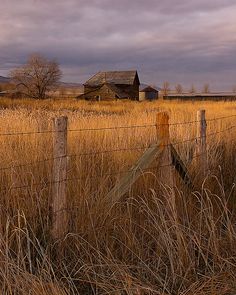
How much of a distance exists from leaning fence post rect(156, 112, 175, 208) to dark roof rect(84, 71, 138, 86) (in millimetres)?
61640

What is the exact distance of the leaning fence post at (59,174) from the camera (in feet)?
11.8

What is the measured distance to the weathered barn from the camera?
62.7 m

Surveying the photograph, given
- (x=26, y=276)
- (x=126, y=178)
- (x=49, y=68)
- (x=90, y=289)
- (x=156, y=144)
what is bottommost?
(x=90, y=289)

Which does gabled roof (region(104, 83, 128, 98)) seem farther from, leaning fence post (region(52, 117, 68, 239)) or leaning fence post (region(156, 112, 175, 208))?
leaning fence post (region(52, 117, 68, 239))

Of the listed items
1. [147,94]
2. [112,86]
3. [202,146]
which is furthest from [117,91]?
[202,146]

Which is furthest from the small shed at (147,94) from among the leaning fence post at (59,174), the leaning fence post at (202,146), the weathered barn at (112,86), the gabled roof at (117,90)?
the leaning fence post at (59,174)

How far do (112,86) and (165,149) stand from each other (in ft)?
196

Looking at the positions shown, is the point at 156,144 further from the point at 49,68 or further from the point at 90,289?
the point at 49,68

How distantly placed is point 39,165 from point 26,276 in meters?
2.31

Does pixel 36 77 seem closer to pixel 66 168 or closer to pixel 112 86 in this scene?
pixel 112 86

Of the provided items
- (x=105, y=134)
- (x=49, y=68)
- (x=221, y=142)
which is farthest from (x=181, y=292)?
(x=49, y=68)

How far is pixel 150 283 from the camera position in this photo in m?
3.21

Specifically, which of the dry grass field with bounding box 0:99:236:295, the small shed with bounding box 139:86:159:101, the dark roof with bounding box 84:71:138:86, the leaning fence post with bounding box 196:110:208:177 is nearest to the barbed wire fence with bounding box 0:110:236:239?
the dry grass field with bounding box 0:99:236:295

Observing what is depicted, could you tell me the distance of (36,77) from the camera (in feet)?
231
